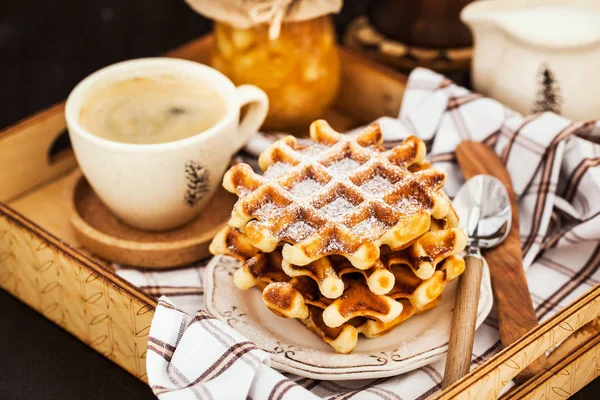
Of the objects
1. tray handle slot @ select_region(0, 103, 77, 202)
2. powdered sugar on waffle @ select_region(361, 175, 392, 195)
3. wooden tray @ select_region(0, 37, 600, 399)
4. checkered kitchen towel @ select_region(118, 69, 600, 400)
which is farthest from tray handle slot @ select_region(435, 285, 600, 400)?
tray handle slot @ select_region(0, 103, 77, 202)

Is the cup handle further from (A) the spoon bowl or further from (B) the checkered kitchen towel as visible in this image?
(A) the spoon bowl

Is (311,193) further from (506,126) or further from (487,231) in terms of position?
(506,126)

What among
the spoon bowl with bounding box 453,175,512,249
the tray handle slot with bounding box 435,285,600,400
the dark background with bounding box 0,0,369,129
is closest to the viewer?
the tray handle slot with bounding box 435,285,600,400

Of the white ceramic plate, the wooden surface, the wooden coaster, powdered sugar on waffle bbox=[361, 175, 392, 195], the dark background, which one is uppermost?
powdered sugar on waffle bbox=[361, 175, 392, 195]

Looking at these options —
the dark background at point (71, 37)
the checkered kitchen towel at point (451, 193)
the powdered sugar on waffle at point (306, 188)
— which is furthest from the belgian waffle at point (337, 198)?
the dark background at point (71, 37)

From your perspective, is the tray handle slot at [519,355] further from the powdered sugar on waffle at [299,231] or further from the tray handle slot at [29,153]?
the tray handle slot at [29,153]

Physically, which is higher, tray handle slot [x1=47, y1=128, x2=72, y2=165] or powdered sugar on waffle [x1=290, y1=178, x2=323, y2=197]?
powdered sugar on waffle [x1=290, y1=178, x2=323, y2=197]

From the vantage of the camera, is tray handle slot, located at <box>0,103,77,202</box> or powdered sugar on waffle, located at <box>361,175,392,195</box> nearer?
powdered sugar on waffle, located at <box>361,175,392,195</box>
